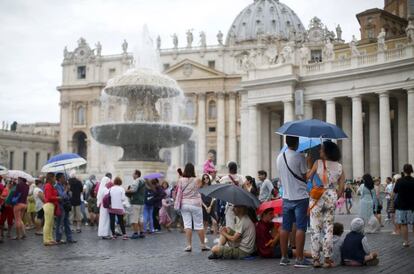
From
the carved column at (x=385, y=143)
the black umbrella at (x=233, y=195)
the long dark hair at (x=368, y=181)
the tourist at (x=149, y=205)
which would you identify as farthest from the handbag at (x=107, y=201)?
the carved column at (x=385, y=143)

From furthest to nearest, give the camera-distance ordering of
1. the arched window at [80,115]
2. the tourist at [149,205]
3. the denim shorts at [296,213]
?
the arched window at [80,115] < the tourist at [149,205] < the denim shorts at [296,213]

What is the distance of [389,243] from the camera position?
11.9m

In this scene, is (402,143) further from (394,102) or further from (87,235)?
(87,235)

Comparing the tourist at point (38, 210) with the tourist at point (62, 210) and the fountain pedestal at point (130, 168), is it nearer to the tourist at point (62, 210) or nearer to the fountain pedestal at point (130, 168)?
the tourist at point (62, 210)

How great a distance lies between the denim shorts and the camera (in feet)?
27.8

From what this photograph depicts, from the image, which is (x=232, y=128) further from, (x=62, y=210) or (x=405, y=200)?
(x=405, y=200)

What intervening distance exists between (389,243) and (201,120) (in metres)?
57.9

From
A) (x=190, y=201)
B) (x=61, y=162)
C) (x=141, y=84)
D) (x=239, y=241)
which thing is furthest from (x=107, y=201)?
(x=141, y=84)

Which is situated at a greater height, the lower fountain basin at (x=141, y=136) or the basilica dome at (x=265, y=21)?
the basilica dome at (x=265, y=21)

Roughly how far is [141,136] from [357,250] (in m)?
12.3

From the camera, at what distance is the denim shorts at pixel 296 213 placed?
334 inches

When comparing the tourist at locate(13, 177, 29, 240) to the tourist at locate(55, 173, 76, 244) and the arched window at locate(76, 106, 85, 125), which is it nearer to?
the tourist at locate(55, 173, 76, 244)

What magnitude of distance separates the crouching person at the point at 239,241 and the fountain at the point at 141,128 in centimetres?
1038

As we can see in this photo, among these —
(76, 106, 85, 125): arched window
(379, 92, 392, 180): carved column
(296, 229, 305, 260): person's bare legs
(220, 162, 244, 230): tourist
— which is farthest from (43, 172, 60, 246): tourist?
(76, 106, 85, 125): arched window
